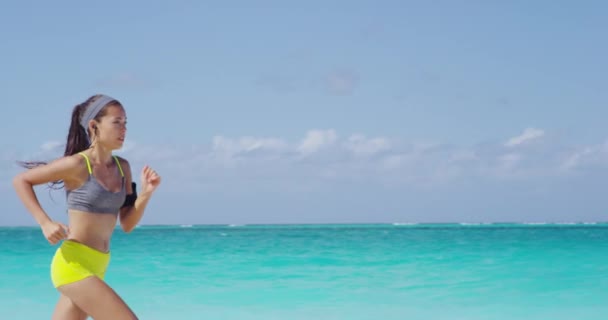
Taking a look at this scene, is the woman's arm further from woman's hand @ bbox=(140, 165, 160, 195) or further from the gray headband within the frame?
the gray headband

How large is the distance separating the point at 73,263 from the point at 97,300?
20 cm

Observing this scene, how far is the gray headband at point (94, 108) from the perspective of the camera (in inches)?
151

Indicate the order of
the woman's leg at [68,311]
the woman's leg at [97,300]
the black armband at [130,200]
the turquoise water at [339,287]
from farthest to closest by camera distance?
the turquoise water at [339,287] → the black armband at [130,200] → the woman's leg at [68,311] → the woman's leg at [97,300]

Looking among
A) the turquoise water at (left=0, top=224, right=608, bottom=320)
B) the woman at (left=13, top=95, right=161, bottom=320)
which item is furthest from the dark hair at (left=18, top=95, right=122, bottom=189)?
the turquoise water at (left=0, top=224, right=608, bottom=320)

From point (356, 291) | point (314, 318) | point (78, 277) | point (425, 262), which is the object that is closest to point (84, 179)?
point (78, 277)

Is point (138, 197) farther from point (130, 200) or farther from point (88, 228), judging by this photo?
point (88, 228)

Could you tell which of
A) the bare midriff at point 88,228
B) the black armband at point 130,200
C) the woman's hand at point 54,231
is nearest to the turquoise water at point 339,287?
the black armband at point 130,200

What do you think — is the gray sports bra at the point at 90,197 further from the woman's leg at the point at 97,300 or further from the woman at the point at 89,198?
the woman's leg at the point at 97,300

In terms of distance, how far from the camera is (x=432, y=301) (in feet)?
37.1

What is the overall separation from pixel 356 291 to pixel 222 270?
4074 mm

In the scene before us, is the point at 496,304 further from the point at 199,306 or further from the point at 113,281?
the point at 113,281

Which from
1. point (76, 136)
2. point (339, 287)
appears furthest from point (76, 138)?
point (339, 287)

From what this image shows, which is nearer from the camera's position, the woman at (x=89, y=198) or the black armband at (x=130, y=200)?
the woman at (x=89, y=198)

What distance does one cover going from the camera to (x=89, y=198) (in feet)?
12.6
